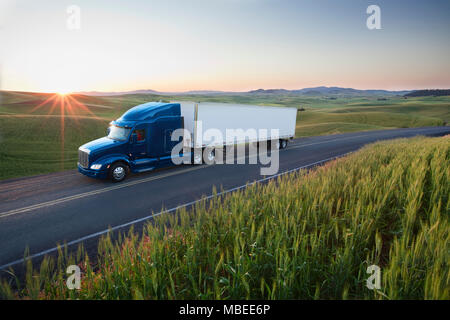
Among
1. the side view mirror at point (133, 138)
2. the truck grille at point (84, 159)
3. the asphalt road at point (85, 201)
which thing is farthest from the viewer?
the side view mirror at point (133, 138)

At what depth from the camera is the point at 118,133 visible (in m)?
12.6

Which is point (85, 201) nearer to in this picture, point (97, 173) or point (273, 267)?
point (97, 173)

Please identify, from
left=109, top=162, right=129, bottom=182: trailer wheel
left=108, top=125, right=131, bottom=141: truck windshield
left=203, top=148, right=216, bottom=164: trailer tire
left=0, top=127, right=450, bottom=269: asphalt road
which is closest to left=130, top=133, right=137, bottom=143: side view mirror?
left=108, top=125, right=131, bottom=141: truck windshield

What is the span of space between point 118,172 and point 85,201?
265cm

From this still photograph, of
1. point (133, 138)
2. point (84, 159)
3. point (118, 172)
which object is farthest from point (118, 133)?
point (118, 172)

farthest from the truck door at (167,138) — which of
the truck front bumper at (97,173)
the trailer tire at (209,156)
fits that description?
the truck front bumper at (97,173)

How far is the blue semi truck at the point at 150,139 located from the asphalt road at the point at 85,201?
66 centimetres

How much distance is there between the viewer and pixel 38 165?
1688 centimetres

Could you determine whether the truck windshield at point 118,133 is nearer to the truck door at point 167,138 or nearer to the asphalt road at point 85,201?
the truck door at point 167,138

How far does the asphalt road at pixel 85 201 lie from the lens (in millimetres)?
6746

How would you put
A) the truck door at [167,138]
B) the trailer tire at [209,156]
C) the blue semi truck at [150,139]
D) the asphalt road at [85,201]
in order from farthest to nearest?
the trailer tire at [209,156] < the truck door at [167,138] < the blue semi truck at [150,139] < the asphalt road at [85,201]
